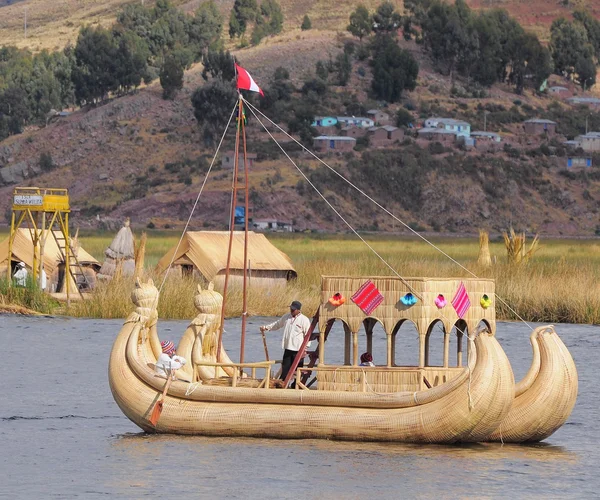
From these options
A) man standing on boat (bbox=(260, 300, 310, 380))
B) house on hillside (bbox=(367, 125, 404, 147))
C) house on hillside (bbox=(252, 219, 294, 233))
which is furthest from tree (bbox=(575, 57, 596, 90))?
man standing on boat (bbox=(260, 300, 310, 380))

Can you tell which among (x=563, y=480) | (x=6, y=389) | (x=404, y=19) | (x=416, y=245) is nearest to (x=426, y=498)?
(x=563, y=480)

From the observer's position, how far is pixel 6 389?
97.8 feet

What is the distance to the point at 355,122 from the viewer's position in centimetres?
15062

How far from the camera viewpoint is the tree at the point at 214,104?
143 m

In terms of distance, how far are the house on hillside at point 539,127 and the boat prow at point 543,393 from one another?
137m

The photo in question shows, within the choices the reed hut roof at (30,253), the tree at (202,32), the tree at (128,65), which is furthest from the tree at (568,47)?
the reed hut roof at (30,253)

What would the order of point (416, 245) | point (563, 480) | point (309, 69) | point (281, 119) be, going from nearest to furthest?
point (563, 480)
point (416, 245)
point (281, 119)
point (309, 69)

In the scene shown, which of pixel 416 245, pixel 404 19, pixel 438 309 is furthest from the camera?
pixel 404 19

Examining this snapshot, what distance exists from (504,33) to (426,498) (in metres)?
160

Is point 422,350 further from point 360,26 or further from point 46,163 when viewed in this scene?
point 360,26

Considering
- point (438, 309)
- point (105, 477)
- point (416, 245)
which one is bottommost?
point (416, 245)

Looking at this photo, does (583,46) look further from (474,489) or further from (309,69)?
(474,489)

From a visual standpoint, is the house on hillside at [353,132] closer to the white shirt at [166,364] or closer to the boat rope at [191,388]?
the white shirt at [166,364]

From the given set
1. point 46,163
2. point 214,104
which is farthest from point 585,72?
point 46,163
